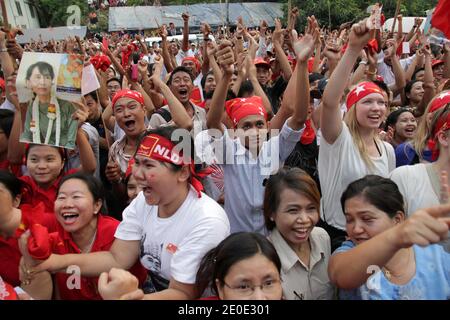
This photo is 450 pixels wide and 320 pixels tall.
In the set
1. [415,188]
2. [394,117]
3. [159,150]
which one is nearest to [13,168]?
[159,150]

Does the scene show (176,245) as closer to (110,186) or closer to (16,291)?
(16,291)

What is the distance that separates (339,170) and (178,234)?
114 centimetres

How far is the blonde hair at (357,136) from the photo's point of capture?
2914 mm

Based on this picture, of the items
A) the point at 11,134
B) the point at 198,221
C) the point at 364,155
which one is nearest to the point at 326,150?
the point at 364,155

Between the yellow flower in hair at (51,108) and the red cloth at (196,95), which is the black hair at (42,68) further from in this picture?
the red cloth at (196,95)

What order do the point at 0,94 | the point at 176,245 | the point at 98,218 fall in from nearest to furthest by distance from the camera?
the point at 176,245 → the point at 98,218 → the point at 0,94

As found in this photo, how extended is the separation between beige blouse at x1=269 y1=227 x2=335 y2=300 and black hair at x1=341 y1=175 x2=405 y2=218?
1.20 feet

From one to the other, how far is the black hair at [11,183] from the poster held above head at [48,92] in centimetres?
31

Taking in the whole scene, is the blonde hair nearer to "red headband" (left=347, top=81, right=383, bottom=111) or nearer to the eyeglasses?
"red headband" (left=347, top=81, right=383, bottom=111)

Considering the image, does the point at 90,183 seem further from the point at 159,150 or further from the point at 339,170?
the point at 339,170

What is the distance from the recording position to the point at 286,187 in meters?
2.46

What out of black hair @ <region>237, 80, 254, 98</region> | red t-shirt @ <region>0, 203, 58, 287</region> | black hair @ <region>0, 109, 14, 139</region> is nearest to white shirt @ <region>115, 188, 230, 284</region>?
red t-shirt @ <region>0, 203, 58, 287</region>

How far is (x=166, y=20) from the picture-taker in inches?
1382
